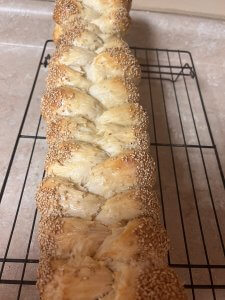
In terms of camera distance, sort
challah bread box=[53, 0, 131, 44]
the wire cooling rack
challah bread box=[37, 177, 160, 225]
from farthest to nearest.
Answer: challah bread box=[53, 0, 131, 44] < the wire cooling rack < challah bread box=[37, 177, 160, 225]

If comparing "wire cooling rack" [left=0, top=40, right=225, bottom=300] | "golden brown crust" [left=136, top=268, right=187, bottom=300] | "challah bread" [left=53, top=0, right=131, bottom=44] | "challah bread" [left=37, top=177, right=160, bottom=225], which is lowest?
"golden brown crust" [left=136, top=268, right=187, bottom=300]

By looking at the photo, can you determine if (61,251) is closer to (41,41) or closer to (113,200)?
(113,200)

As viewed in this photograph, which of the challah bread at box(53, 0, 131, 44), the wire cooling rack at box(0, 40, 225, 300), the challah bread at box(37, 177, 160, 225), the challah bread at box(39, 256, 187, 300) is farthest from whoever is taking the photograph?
the challah bread at box(53, 0, 131, 44)

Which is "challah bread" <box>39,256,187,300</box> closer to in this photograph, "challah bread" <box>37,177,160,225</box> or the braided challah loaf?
the braided challah loaf

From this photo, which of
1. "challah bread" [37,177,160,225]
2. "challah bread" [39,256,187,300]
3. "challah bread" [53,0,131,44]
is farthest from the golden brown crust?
"challah bread" [53,0,131,44]

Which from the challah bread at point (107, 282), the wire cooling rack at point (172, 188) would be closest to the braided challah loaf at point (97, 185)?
the challah bread at point (107, 282)

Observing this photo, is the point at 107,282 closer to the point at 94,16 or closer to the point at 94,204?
the point at 94,204
